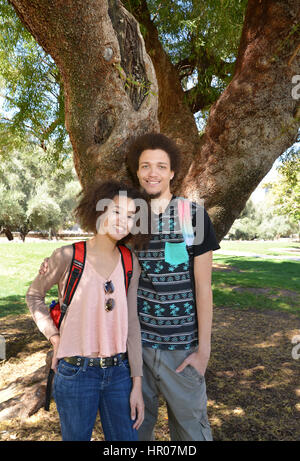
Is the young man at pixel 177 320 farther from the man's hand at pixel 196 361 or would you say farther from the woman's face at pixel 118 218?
the woman's face at pixel 118 218

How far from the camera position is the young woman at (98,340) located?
1687 millimetres

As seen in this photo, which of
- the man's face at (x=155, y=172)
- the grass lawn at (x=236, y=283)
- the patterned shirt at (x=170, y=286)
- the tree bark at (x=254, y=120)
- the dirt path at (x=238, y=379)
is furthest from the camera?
the grass lawn at (x=236, y=283)

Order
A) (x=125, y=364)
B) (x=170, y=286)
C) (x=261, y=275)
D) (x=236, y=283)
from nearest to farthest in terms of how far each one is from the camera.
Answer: (x=125, y=364)
(x=170, y=286)
(x=236, y=283)
(x=261, y=275)

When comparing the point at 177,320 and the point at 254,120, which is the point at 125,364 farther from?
the point at 254,120

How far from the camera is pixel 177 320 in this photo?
74.9 inches

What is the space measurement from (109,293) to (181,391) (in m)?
0.69

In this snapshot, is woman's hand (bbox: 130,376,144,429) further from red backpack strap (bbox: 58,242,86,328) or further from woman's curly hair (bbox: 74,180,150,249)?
woman's curly hair (bbox: 74,180,150,249)

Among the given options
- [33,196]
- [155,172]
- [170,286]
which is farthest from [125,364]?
[33,196]

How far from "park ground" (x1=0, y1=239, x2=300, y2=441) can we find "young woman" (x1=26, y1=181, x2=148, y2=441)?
5.39 feet

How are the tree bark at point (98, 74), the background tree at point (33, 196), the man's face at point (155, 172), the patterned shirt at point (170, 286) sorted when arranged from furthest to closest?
the background tree at point (33, 196), the tree bark at point (98, 74), the man's face at point (155, 172), the patterned shirt at point (170, 286)

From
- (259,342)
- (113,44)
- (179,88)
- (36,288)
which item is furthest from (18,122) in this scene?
(259,342)

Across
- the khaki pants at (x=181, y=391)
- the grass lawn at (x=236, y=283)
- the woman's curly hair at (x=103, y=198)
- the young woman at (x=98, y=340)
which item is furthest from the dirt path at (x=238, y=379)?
the woman's curly hair at (x=103, y=198)

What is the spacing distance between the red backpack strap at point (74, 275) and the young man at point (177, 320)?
358 mm
